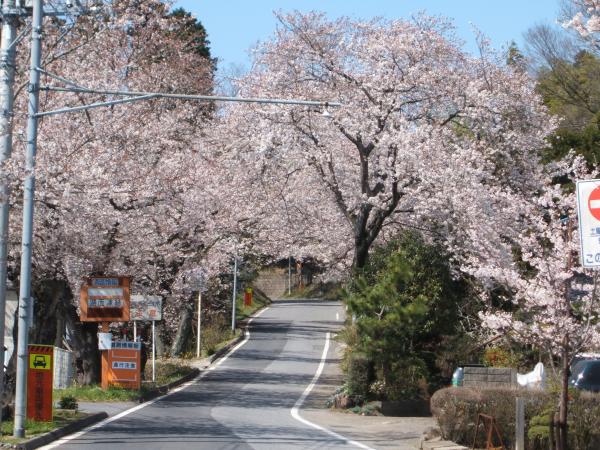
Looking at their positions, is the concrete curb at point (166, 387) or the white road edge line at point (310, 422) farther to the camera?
the concrete curb at point (166, 387)

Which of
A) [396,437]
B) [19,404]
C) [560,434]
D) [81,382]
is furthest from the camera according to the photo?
[81,382]

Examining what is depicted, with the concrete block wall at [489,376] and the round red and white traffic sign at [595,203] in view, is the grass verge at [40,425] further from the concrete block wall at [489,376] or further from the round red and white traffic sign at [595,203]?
the round red and white traffic sign at [595,203]

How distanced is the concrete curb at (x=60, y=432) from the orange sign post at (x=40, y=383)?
576 millimetres

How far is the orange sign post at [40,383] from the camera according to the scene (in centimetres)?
1792

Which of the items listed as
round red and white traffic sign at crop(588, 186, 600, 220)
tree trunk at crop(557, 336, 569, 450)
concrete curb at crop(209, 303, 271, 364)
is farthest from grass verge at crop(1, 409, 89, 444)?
concrete curb at crop(209, 303, 271, 364)

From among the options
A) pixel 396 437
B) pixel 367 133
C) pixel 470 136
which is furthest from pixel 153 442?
pixel 470 136

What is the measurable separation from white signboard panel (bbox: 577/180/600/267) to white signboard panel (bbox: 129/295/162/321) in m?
19.4

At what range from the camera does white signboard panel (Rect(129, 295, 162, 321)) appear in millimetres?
28594

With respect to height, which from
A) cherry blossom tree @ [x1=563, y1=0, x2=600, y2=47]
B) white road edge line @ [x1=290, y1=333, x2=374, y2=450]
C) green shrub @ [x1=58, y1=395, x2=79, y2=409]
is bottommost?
white road edge line @ [x1=290, y1=333, x2=374, y2=450]

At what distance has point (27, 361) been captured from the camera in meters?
16.8

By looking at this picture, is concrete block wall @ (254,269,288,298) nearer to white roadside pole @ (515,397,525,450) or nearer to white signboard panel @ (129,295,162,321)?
white signboard panel @ (129,295,162,321)

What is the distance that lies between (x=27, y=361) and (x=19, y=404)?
93 centimetres

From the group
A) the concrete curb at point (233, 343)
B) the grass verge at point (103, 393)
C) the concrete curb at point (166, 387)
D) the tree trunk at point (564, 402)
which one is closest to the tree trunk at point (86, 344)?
the grass verge at point (103, 393)

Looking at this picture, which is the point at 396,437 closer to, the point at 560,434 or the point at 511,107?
the point at 560,434
